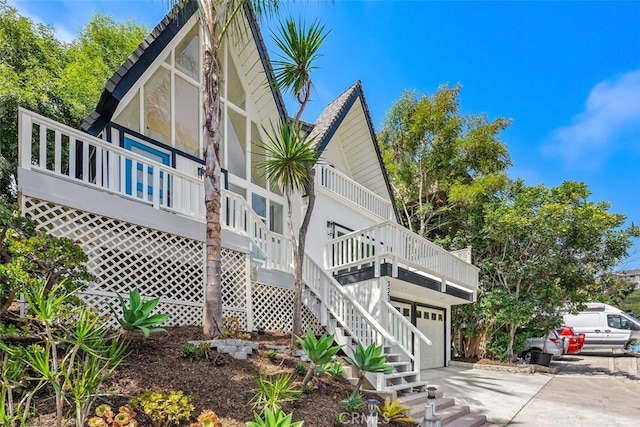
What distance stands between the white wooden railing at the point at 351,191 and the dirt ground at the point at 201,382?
6802mm

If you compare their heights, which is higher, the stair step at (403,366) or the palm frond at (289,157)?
the palm frond at (289,157)

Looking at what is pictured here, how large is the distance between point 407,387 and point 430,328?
7153 mm

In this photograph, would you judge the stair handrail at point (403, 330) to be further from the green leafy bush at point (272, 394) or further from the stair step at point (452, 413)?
the green leafy bush at point (272, 394)

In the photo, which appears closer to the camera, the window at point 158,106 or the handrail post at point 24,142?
the handrail post at point 24,142

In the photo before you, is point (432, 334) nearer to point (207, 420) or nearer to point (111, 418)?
point (207, 420)

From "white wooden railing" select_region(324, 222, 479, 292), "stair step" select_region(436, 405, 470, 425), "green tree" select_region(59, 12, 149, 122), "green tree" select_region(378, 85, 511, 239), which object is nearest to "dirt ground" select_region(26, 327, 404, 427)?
"stair step" select_region(436, 405, 470, 425)

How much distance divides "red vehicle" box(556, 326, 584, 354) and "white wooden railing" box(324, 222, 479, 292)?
9127 mm

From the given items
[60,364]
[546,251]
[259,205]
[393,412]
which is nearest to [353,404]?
[393,412]

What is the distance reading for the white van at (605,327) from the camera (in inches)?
693

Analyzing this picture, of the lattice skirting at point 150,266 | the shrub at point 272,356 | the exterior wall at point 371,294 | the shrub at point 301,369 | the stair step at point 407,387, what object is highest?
the lattice skirting at point 150,266

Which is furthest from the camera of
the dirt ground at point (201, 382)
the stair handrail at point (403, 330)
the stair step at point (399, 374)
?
the stair handrail at point (403, 330)

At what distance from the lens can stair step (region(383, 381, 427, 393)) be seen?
263 inches

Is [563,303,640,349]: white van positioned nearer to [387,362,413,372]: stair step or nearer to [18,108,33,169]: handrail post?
[387,362,413,372]: stair step

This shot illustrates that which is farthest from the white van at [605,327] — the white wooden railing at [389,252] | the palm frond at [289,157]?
the palm frond at [289,157]
